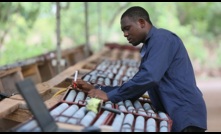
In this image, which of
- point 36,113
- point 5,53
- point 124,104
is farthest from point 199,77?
point 36,113

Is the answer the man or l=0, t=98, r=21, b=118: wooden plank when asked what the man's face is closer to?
the man

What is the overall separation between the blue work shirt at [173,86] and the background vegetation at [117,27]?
12.6 metres

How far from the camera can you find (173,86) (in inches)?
133

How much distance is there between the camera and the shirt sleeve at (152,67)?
10.4ft

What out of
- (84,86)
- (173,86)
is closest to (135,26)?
(173,86)

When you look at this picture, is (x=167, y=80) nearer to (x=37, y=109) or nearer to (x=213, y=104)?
(x=37, y=109)

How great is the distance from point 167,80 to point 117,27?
21833 millimetres

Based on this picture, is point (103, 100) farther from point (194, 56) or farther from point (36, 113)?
point (194, 56)

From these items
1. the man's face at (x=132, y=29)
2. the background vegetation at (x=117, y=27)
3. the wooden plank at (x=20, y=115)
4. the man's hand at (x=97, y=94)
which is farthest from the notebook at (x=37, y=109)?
the background vegetation at (x=117, y=27)

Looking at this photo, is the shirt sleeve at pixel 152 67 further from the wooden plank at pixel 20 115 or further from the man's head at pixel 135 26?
the wooden plank at pixel 20 115

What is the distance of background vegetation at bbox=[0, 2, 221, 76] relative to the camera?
17.3 meters

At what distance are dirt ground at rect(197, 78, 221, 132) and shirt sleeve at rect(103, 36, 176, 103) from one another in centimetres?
541

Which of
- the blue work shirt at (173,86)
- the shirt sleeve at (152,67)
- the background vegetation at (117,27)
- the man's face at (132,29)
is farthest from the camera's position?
the background vegetation at (117,27)

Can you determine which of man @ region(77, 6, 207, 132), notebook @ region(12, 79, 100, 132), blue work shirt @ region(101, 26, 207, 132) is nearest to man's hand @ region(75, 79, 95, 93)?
man @ region(77, 6, 207, 132)
